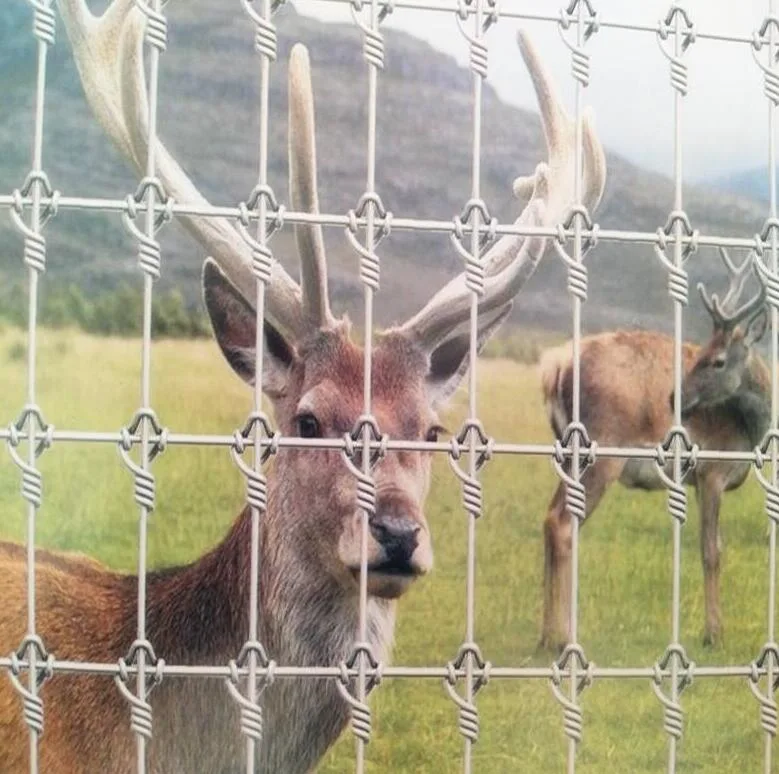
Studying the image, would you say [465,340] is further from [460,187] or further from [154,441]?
[154,441]

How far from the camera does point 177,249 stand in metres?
1.33

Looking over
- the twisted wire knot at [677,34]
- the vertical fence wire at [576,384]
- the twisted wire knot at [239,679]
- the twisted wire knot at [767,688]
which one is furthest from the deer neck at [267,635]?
the twisted wire knot at [677,34]

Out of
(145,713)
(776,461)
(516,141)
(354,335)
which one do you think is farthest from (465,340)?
(145,713)

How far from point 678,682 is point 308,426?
0.51 m

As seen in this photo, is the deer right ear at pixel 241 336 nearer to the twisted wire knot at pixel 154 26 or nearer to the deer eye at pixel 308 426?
the deer eye at pixel 308 426

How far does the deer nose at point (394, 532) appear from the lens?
4.15 feet

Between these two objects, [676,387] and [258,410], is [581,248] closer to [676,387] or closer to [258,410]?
[676,387]

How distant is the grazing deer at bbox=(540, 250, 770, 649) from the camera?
138 centimetres

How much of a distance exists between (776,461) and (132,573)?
2.46 ft

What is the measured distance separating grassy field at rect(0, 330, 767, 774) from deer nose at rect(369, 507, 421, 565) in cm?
6

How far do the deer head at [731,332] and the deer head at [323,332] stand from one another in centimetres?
23

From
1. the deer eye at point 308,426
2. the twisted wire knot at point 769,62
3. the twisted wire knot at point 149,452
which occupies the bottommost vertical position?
the twisted wire knot at point 149,452

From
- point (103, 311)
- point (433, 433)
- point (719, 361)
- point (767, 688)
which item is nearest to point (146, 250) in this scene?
point (103, 311)

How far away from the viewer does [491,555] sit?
1378 millimetres
